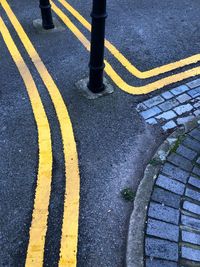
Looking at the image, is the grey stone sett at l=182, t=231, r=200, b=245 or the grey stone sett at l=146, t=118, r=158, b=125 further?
the grey stone sett at l=146, t=118, r=158, b=125

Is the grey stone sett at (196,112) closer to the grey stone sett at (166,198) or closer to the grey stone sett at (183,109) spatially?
the grey stone sett at (183,109)

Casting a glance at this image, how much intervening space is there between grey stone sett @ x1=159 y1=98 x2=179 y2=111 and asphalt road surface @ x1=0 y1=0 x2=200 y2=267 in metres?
0.27

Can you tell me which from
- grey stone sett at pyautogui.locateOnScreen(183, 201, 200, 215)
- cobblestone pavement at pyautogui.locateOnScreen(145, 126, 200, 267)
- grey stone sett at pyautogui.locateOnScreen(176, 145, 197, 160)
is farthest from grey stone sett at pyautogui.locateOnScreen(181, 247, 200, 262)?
grey stone sett at pyautogui.locateOnScreen(176, 145, 197, 160)

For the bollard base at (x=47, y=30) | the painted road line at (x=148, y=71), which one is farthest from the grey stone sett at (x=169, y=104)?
the bollard base at (x=47, y=30)

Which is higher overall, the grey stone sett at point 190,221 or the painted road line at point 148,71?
the painted road line at point 148,71

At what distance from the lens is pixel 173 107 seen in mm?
5012

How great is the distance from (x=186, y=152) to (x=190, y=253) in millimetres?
1331

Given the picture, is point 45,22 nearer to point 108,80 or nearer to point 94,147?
point 108,80

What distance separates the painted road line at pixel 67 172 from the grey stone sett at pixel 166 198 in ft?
2.75

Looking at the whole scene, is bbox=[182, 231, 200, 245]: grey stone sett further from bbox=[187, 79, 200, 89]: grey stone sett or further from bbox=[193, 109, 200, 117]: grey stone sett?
bbox=[187, 79, 200, 89]: grey stone sett

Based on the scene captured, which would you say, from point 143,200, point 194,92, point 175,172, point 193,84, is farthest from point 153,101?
point 143,200

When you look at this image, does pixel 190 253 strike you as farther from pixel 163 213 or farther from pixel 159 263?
pixel 163 213

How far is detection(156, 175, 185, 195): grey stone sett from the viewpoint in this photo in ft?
12.7

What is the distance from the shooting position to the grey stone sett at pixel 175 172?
4.02 metres
